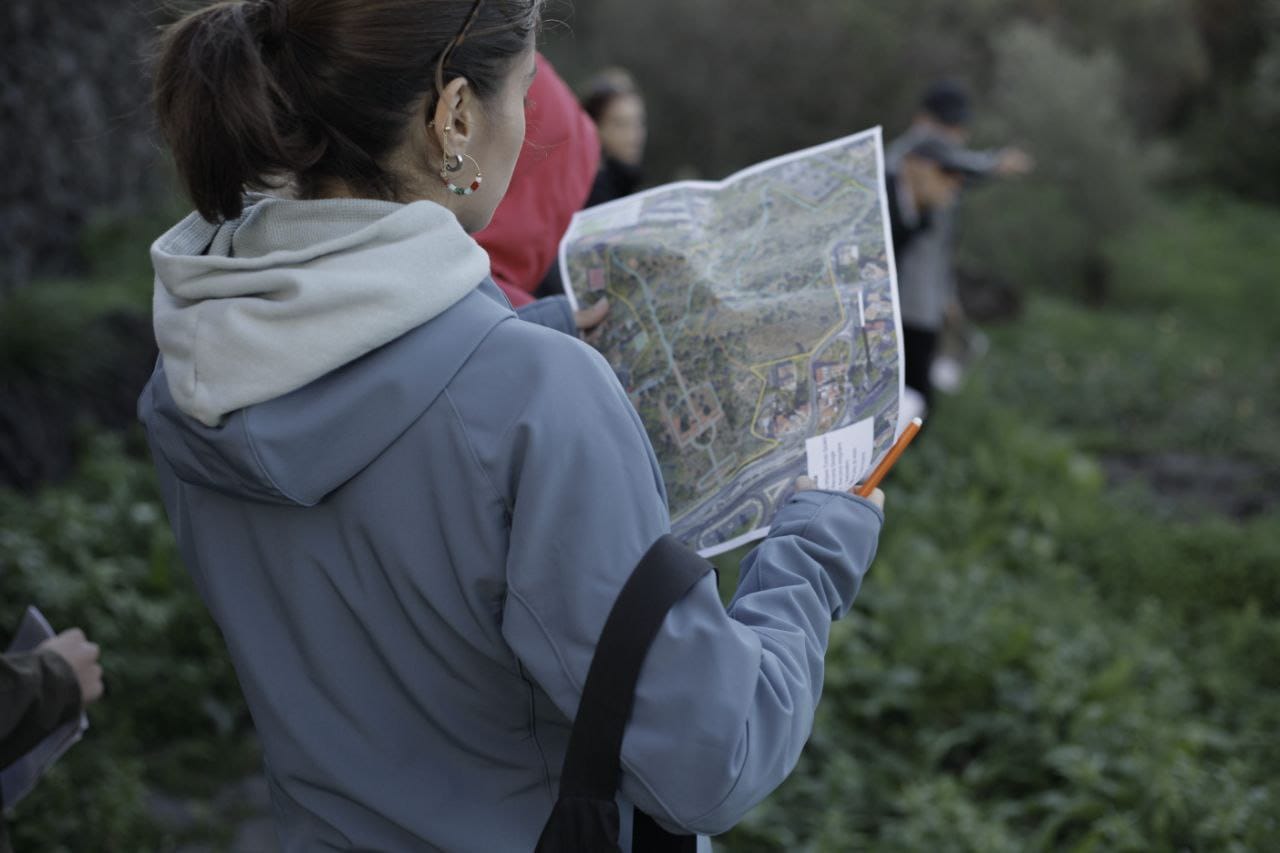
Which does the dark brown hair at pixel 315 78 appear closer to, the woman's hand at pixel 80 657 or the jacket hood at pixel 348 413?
the jacket hood at pixel 348 413

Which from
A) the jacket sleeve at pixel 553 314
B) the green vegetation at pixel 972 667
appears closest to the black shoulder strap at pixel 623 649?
the jacket sleeve at pixel 553 314

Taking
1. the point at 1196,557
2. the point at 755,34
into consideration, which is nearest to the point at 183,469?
the point at 1196,557

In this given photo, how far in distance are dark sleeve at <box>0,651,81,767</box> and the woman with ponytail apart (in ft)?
2.82

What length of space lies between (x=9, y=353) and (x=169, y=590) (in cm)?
156

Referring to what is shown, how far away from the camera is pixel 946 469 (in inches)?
257

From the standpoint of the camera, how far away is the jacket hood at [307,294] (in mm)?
1137

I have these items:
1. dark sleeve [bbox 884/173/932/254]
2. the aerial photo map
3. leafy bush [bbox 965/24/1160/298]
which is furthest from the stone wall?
leafy bush [bbox 965/24/1160/298]

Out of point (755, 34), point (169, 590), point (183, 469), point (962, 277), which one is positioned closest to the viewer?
point (183, 469)

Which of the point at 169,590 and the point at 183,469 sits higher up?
the point at 183,469

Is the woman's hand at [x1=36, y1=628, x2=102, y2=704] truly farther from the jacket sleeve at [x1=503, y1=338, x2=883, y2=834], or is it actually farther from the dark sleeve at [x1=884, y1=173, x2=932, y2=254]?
the dark sleeve at [x1=884, y1=173, x2=932, y2=254]

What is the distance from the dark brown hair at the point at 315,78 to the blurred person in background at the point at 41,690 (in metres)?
1.09

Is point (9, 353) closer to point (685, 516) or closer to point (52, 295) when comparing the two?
point (52, 295)

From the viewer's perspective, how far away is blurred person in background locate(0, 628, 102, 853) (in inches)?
77.9

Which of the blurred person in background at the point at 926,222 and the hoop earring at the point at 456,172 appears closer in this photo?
the hoop earring at the point at 456,172
